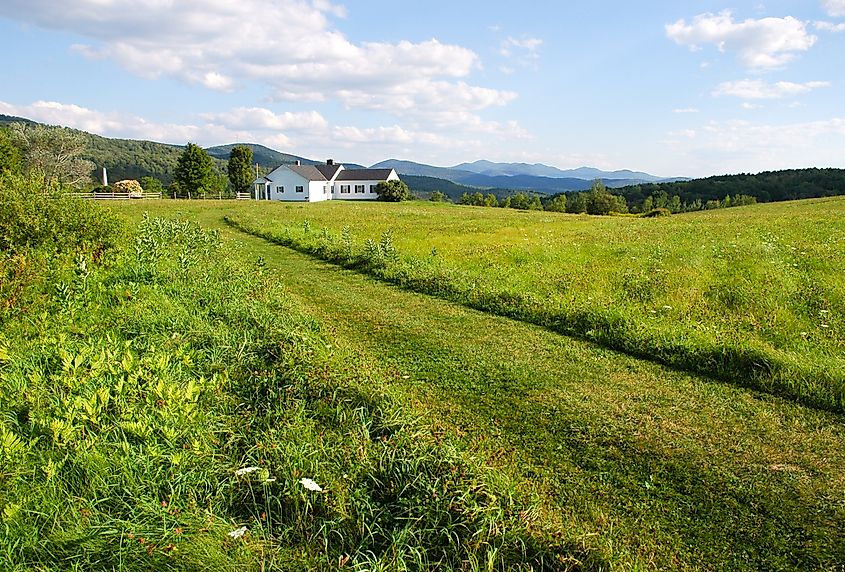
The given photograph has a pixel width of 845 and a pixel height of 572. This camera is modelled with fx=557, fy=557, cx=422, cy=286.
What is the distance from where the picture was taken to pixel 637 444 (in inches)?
187

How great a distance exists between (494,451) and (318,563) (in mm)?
1860

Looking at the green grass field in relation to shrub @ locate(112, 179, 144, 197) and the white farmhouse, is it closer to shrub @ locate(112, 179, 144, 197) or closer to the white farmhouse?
shrub @ locate(112, 179, 144, 197)

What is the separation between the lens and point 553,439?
481cm

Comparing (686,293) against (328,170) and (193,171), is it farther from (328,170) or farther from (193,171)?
(328,170)

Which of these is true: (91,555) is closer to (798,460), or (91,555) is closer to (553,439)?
(553,439)

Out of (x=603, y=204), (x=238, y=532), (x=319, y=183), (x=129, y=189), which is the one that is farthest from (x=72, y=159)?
(x=238, y=532)

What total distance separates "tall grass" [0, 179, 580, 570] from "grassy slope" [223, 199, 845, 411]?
3.74 m

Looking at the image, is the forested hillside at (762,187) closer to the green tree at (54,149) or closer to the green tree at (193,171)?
the green tree at (193,171)

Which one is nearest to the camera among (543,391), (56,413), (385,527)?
(385,527)

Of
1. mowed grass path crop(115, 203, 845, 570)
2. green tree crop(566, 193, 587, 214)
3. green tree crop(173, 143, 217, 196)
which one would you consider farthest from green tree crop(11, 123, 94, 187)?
mowed grass path crop(115, 203, 845, 570)

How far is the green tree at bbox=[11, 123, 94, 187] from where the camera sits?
72.4 metres

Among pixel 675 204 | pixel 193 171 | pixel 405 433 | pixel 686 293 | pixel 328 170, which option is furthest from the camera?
pixel 675 204

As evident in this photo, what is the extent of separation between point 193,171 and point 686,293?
73804 millimetres

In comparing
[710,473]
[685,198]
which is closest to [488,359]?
[710,473]
